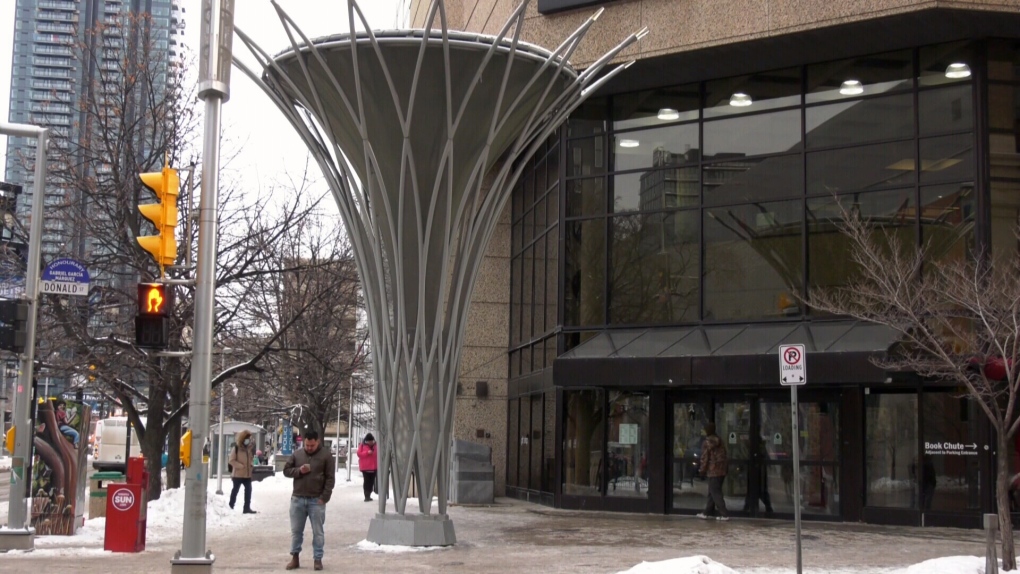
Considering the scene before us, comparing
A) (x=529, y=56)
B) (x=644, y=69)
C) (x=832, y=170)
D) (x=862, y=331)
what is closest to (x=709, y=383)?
(x=862, y=331)

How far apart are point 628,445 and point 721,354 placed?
121 inches

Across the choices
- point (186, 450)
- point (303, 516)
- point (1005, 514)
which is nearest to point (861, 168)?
point (1005, 514)

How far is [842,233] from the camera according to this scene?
2022cm

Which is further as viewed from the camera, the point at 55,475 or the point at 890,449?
the point at 890,449

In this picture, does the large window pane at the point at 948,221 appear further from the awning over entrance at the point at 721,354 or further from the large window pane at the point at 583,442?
the large window pane at the point at 583,442

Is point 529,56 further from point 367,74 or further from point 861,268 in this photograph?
point 861,268

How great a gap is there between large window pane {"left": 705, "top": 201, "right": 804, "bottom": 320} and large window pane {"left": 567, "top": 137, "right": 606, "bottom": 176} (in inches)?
104

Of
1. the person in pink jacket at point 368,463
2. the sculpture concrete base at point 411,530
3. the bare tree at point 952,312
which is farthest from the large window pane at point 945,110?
the person in pink jacket at point 368,463

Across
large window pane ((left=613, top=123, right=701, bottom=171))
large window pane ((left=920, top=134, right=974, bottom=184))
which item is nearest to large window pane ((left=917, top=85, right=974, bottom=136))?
large window pane ((left=920, top=134, right=974, bottom=184))

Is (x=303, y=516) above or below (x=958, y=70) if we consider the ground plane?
below

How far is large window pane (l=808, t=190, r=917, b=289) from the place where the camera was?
19.7m

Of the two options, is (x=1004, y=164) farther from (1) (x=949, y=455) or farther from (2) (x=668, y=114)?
(2) (x=668, y=114)

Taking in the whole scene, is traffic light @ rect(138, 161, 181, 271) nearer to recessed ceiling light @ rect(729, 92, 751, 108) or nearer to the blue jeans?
the blue jeans

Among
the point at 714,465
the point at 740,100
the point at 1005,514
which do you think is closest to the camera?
the point at 1005,514
